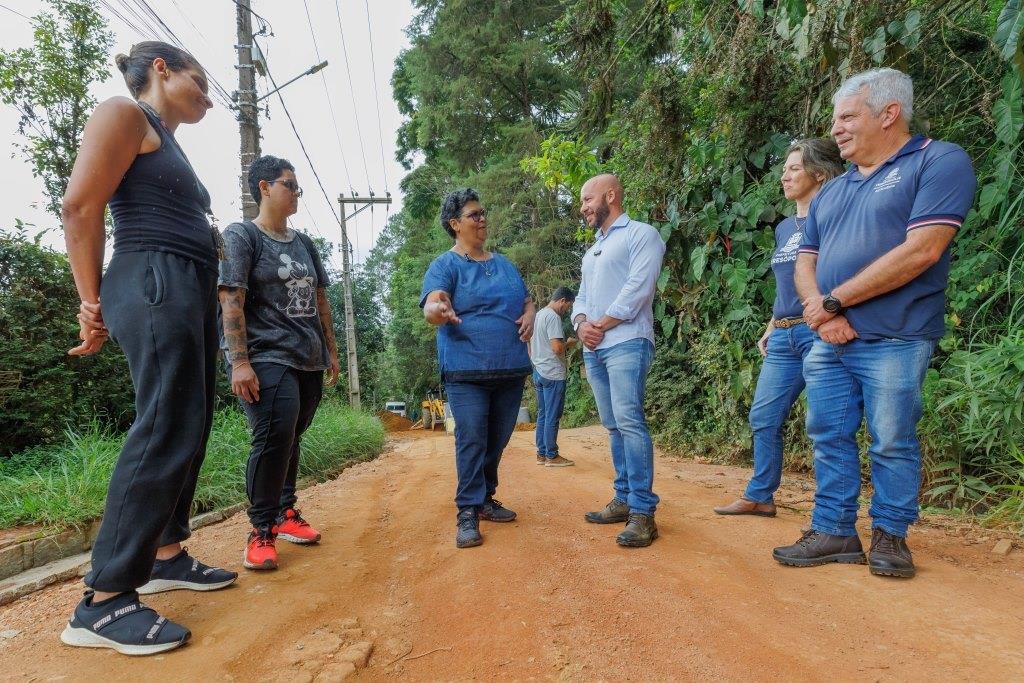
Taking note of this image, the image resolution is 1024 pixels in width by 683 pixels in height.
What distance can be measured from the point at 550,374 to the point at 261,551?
399 centimetres

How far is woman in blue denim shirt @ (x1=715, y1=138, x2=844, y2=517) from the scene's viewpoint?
3262mm

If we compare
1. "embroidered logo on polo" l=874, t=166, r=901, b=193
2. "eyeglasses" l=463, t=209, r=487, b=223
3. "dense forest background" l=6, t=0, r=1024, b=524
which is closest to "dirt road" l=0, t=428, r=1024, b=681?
"dense forest background" l=6, t=0, r=1024, b=524

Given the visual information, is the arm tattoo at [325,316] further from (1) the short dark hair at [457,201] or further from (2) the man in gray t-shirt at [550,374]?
(2) the man in gray t-shirt at [550,374]

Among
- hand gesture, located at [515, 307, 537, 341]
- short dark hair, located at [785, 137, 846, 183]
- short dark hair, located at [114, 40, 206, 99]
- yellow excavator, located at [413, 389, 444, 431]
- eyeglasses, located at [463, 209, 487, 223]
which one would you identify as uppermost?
short dark hair, located at [114, 40, 206, 99]

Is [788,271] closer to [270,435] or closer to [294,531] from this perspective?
[270,435]

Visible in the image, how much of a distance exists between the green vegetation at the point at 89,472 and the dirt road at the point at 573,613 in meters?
Answer: 0.97

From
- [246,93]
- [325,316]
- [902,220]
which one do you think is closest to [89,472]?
[325,316]

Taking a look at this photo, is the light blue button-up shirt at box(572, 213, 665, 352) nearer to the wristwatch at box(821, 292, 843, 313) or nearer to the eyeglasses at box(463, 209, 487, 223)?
the eyeglasses at box(463, 209, 487, 223)

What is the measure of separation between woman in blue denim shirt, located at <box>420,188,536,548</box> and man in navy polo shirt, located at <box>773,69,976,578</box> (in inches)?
58.3

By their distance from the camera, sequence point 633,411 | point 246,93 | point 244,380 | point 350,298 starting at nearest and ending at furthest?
point 244,380 → point 633,411 → point 246,93 → point 350,298

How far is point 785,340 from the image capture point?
3.36 metres

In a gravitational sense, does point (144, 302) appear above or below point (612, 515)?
above

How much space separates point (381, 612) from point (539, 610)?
63 cm

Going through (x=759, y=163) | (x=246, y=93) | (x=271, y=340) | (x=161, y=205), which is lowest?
(x=271, y=340)
